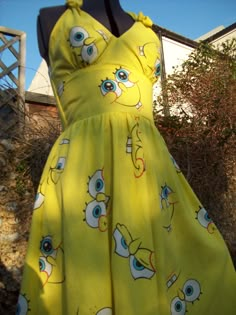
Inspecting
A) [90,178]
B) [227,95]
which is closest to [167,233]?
[90,178]

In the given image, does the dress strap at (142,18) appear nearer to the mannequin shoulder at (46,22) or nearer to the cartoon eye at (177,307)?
the mannequin shoulder at (46,22)

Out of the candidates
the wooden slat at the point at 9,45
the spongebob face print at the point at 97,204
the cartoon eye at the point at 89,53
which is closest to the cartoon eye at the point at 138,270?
the spongebob face print at the point at 97,204

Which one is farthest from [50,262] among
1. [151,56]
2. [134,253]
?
[151,56]

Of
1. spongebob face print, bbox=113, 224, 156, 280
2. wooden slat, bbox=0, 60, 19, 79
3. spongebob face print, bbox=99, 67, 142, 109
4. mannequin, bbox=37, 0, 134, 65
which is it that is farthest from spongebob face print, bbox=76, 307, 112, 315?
wooden slat, bbox=0, 60, 19, 79

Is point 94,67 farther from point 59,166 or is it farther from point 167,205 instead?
point 167,205

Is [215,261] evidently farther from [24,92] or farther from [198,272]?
[24,92]

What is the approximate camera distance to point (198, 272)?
939 millimetres

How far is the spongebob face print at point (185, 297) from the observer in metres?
0.87

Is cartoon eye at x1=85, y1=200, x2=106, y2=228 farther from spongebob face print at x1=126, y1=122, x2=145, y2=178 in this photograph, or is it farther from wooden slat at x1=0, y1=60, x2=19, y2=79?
wooden slat at x1=0, y1=60, x2=19, y2=79

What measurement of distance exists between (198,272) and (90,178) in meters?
0.41

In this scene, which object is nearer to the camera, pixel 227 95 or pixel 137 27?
pixel 137 27

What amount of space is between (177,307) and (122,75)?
0.70 metres

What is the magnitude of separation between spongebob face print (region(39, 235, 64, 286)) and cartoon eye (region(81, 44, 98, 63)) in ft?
1.78

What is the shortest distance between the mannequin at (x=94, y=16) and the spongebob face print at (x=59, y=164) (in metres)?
0.34
